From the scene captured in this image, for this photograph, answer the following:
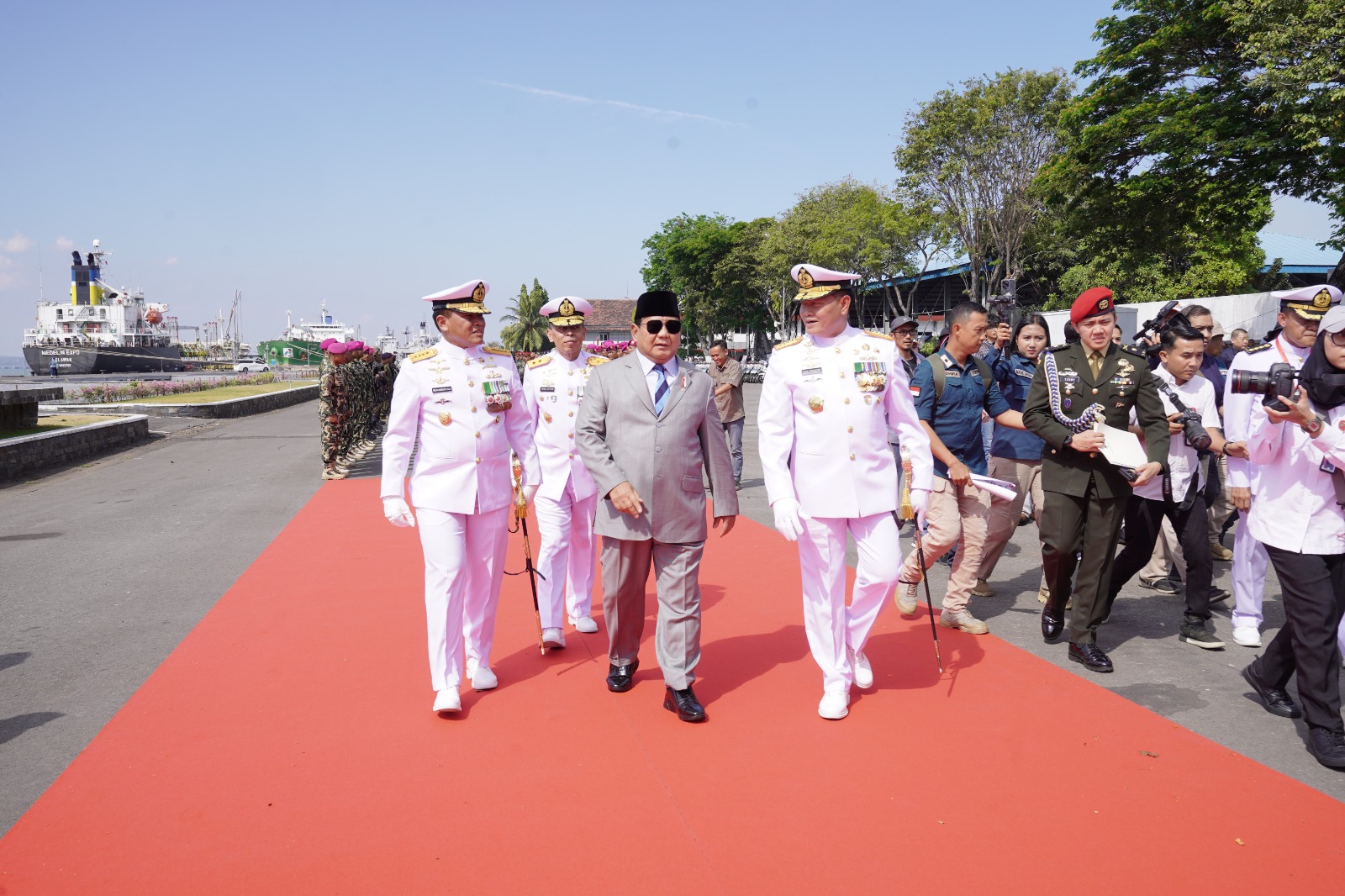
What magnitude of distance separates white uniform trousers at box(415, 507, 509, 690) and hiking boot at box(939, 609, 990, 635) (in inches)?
109

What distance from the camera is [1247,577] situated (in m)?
5.06

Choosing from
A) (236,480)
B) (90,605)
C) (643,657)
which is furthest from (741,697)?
(236,480)

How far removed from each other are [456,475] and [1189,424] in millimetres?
4071

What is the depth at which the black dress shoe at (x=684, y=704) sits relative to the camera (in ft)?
13.2

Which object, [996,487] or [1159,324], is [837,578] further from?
[1159,324]

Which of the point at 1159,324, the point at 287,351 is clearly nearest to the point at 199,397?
the point at 1159,324

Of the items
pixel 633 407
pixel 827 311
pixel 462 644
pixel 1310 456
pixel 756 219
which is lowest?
pixel 462 644

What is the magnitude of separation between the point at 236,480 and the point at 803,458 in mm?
10302

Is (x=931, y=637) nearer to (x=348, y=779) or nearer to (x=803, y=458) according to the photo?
(x=803, y=458)

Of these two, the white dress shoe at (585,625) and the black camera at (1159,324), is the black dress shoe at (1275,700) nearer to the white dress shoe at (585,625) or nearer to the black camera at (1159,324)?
the black camera at (1159,324)

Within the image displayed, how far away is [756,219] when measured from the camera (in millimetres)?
58219

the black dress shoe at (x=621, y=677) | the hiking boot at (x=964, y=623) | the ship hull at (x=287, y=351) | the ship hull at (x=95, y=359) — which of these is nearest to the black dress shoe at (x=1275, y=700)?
the hiking boot at (x=964, y=623)

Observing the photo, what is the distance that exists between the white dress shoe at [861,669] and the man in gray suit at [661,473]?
31.0 inches

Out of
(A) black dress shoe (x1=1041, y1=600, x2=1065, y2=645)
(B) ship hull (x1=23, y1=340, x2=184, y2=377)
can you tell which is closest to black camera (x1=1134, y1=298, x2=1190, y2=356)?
(A) black dress shoe (x1=1041, y1=600, x2=1065, y2=645)
